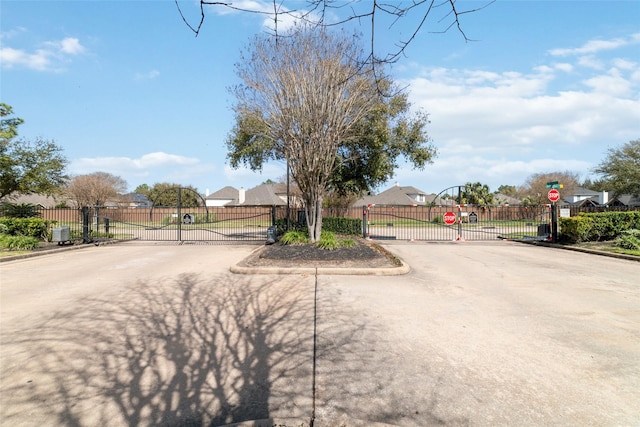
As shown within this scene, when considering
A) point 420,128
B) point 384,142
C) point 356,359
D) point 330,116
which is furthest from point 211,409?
point 420,128

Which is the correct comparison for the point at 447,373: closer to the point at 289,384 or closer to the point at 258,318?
the point at 289,384

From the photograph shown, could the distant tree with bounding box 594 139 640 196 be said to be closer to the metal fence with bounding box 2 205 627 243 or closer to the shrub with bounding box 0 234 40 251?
the metal fence with bounding box 2 205 627 243

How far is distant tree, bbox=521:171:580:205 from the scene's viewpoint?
47938 mm

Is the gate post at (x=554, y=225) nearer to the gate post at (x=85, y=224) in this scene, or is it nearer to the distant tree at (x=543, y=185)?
the gate post at (x=85, y=224)

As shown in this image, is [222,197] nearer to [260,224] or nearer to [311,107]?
[260,224]

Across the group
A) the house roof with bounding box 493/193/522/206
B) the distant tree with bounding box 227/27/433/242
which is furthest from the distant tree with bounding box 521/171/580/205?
the distant tree with bounding box 227/27/433/242

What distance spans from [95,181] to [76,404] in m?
48.9

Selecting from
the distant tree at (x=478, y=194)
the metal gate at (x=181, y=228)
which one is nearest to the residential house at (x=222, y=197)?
the metal gate at (x=181, y=228)

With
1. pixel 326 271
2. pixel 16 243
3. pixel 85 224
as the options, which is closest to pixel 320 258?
pixel 326 271

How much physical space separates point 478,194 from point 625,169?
13.5 m

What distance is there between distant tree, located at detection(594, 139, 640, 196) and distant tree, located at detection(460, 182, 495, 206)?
35.7 feet

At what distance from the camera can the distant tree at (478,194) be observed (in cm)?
4222

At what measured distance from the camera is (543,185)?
51.2 metres

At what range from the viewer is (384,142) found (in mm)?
15156
